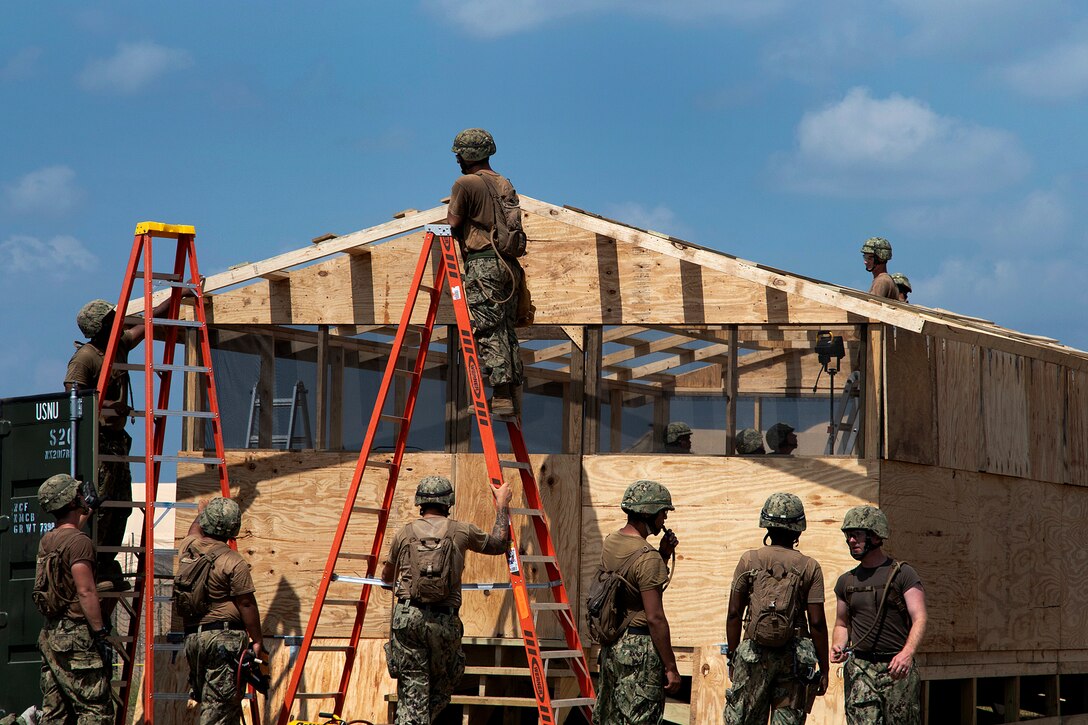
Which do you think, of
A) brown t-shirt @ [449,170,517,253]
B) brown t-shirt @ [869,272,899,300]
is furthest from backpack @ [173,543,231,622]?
brown t-shirt @ [869,272,899,300]

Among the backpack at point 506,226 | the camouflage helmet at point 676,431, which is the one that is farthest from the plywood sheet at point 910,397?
the backpack at point 506,226

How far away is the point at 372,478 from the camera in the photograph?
12625 mm

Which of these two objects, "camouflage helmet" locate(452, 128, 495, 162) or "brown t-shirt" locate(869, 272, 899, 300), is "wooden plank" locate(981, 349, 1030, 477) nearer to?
"brown t-shirt" locate(869, 272, 899, 300)

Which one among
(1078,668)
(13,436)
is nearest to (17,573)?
(13,436)

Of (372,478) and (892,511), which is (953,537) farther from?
(372,478)

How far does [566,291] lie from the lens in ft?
41.0

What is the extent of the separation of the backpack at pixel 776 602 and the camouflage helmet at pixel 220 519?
392 centimetres

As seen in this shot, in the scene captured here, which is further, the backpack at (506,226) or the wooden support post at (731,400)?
the wooden support post at (731,400)

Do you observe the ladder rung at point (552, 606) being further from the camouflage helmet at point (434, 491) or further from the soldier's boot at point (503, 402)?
the soldier's boot at point (503, 402)

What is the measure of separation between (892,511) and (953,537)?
990 millimetres

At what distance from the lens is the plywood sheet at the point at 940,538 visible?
11.6m

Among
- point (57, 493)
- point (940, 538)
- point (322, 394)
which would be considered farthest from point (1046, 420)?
point (57, 493)

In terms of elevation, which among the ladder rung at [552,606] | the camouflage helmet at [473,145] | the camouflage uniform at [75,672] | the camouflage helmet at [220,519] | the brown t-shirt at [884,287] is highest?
the camouflage helmet at [473,145]

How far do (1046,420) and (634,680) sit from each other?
6786 mm
